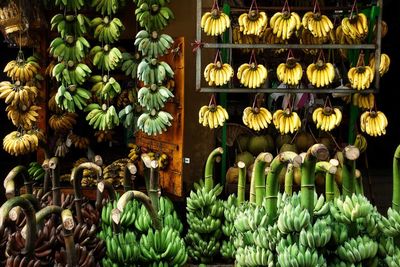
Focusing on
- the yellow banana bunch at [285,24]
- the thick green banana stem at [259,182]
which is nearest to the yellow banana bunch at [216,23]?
the yellow banana bunch at [285,24]

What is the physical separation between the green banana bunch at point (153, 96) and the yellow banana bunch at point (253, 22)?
82 centimetres

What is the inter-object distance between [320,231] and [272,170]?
391 millimetres

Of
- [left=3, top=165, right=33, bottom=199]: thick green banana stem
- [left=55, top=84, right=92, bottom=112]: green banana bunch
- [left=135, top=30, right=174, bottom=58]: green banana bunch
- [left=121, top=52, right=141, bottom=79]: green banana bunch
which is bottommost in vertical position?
[left=3, top=165, right=33, bottom=199]: thick green banana stem

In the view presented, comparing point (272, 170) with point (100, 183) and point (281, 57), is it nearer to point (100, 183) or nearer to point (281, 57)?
point (100, 183)

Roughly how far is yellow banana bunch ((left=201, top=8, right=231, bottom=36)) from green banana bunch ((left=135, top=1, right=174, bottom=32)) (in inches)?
14.5

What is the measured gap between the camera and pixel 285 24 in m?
4.73

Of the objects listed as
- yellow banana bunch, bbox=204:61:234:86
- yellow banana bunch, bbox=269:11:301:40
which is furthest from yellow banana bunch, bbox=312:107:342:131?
yellow banana bunch, bbox=204:61:234:86

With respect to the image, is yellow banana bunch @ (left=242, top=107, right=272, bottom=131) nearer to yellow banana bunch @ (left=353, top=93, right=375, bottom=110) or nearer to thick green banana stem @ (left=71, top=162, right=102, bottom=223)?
yellow banana bunch @ (left=353, top=93, right=375, bottom=110)

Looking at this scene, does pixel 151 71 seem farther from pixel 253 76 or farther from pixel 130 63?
pixel 253 76

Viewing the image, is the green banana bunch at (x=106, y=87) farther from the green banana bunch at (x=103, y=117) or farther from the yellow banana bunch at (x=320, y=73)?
the yellow banana bunch at (x=320, y=73)

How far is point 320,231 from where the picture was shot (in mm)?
2840

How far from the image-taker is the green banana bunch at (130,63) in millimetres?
5109

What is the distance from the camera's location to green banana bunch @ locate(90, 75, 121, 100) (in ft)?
16.3

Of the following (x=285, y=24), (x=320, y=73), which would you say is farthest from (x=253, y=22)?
(x=320, y=73)
